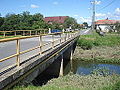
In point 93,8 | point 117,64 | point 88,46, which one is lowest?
point 117,64

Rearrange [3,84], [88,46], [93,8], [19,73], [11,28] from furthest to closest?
[93,8] → [11,28] → [88,46] → [19,73] → [3,84]

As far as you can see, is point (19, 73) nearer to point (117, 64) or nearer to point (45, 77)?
point (45, 77)

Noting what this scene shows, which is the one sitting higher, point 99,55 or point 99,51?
point 99,51

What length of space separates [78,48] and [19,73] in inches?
1076

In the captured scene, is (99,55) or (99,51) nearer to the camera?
(99,55)

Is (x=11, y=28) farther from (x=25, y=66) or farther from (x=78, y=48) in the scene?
(x=25, y=66)

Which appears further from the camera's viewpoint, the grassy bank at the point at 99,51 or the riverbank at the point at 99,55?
the grassy bank at the point at 99,51

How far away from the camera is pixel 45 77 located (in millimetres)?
16422

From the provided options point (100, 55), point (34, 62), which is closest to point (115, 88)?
point (34, 62)

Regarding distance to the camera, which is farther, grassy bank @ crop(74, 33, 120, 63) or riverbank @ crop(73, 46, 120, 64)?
grassy bank @ crop(74, 33, 120, 63)

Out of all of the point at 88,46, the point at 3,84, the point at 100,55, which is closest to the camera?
the point at 3,84

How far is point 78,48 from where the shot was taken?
109 ft

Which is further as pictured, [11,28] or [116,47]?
[11,28]

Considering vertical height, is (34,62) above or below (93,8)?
below
